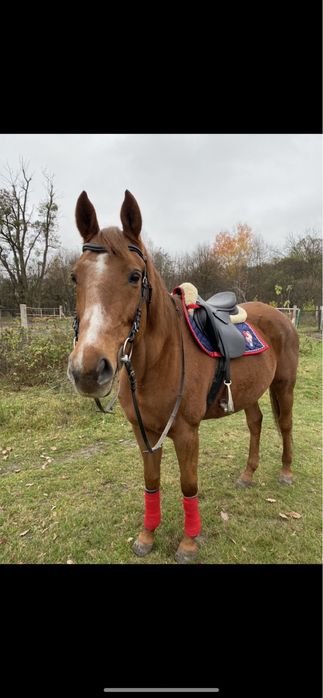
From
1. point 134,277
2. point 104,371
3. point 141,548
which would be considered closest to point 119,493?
point 141,548

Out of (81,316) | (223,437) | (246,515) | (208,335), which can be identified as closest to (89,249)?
(81,316)

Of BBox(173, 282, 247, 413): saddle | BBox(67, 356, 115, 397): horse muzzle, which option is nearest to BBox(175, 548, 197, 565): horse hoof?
BBox(173, 282, 247, 413): saddle

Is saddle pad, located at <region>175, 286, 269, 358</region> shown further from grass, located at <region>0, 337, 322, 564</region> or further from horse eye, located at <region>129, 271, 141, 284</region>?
grass, located at <region>0, 337, 322, 564</region>

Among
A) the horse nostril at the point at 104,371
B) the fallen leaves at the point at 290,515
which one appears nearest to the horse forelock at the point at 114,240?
the horse nostril at the point at 104,371

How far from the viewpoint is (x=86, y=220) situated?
1.64 metres

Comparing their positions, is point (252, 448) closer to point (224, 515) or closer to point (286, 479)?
point (286, 479)

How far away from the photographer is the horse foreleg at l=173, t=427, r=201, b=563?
2.33m

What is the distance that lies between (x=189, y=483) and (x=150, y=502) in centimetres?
49

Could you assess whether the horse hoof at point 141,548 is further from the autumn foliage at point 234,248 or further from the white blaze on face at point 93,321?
the autumn foliage at point 234,248

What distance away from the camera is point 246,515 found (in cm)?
319

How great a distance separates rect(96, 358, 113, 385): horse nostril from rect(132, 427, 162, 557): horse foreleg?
147cm

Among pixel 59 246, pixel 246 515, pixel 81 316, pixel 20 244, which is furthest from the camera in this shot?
pixel 59 246

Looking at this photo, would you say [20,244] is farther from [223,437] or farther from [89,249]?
[89,249]

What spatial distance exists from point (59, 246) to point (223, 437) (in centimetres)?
2723
